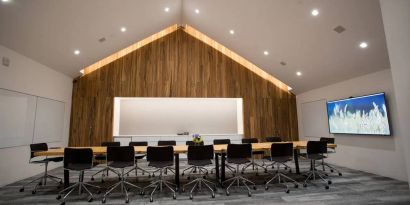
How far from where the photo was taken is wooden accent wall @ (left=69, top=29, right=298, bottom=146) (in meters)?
6.74

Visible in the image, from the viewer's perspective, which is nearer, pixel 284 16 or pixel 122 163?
pixel 122 163

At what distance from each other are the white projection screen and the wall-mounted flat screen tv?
296cm

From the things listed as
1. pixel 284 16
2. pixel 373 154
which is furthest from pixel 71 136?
pixel 373 154

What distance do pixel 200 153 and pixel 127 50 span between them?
531cm

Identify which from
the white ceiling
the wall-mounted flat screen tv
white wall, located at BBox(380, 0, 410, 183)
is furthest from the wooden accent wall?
white wall, located at BBox(380, 0, 410, 183)

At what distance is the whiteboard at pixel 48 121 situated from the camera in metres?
5.12

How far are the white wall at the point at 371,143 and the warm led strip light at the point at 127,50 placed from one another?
19.1ft

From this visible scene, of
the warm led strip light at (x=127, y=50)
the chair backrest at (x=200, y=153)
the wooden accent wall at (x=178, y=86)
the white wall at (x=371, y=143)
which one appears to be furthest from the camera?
the warm led strip light at (x=127, y=50)

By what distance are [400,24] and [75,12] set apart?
5211 mm

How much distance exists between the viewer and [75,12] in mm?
4164

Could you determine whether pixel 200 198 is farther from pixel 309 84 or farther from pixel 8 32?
pixel 309 84

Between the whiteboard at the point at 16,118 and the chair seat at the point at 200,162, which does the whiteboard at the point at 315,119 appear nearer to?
the chair seat at the point at 200,162

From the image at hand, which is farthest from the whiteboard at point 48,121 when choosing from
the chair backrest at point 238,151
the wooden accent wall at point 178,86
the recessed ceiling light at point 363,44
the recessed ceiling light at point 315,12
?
the recessed ceiling light at point 363,44

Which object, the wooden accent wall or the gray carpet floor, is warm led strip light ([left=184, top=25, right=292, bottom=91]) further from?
the gray carpet floor
